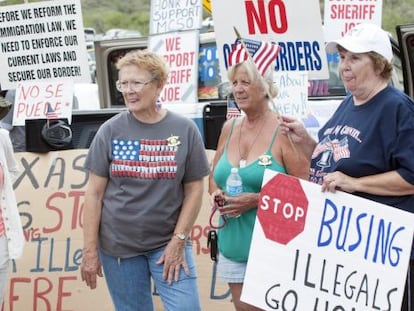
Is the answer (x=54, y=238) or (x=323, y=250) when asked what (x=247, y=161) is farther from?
(x=54, y=238)

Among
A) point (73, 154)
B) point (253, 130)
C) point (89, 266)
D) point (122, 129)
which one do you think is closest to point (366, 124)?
point (253, 130)

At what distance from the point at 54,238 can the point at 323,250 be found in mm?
2349

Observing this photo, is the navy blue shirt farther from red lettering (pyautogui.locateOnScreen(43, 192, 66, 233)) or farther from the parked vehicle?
red lettering (pyautogui.locateOnScreen(43, 192, 66, 233))

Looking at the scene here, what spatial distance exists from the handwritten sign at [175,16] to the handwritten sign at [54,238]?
207 cm

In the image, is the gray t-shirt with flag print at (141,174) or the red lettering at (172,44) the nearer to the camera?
the gray t-shirt with flag print at (141,174)

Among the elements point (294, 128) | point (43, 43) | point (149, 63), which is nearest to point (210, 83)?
point (43, 43)

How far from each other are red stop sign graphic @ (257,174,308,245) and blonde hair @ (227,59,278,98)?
57 centimetres

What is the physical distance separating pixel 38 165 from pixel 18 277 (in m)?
0.69

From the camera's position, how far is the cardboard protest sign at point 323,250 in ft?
12.5

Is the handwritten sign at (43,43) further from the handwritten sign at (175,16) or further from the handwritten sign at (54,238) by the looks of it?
the handwritten sign at (175,16)

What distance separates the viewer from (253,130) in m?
4.66

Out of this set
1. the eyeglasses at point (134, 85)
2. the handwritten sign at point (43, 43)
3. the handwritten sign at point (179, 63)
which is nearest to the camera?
the eyeglasses at point (134, 85)

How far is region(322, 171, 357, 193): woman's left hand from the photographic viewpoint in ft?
12.6

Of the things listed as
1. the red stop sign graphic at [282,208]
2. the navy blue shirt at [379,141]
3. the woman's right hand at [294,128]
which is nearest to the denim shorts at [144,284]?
the red stop sign graphic at [282,208]
